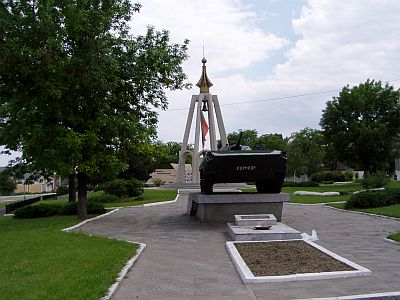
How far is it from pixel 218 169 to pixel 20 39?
7.38m

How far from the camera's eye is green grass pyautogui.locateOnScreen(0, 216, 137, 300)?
6469 mm

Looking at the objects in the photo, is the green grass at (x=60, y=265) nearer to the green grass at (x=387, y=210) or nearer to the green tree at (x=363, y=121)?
the green grass at (x=387, y=210)

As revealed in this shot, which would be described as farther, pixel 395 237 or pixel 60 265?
pixel 395 237

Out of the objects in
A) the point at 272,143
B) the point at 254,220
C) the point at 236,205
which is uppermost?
the point at 272,143

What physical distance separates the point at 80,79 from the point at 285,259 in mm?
9646

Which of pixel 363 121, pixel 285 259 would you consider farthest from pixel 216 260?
pixel 363 121

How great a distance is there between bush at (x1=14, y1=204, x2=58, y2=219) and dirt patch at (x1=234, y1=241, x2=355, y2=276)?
1387 centimetres

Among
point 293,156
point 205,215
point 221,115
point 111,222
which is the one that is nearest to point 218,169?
point 205,215

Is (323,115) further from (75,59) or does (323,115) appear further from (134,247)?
(134,247)

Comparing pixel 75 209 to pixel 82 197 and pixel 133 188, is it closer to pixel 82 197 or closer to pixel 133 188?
pixel 82 197

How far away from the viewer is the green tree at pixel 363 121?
44312 millimetres

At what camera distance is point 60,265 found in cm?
814

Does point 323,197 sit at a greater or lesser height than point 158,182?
lesser

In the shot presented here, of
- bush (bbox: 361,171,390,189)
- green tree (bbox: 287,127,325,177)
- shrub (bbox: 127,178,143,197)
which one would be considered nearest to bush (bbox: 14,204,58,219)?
Result: shrub (bbox: 127,178,143,197)
